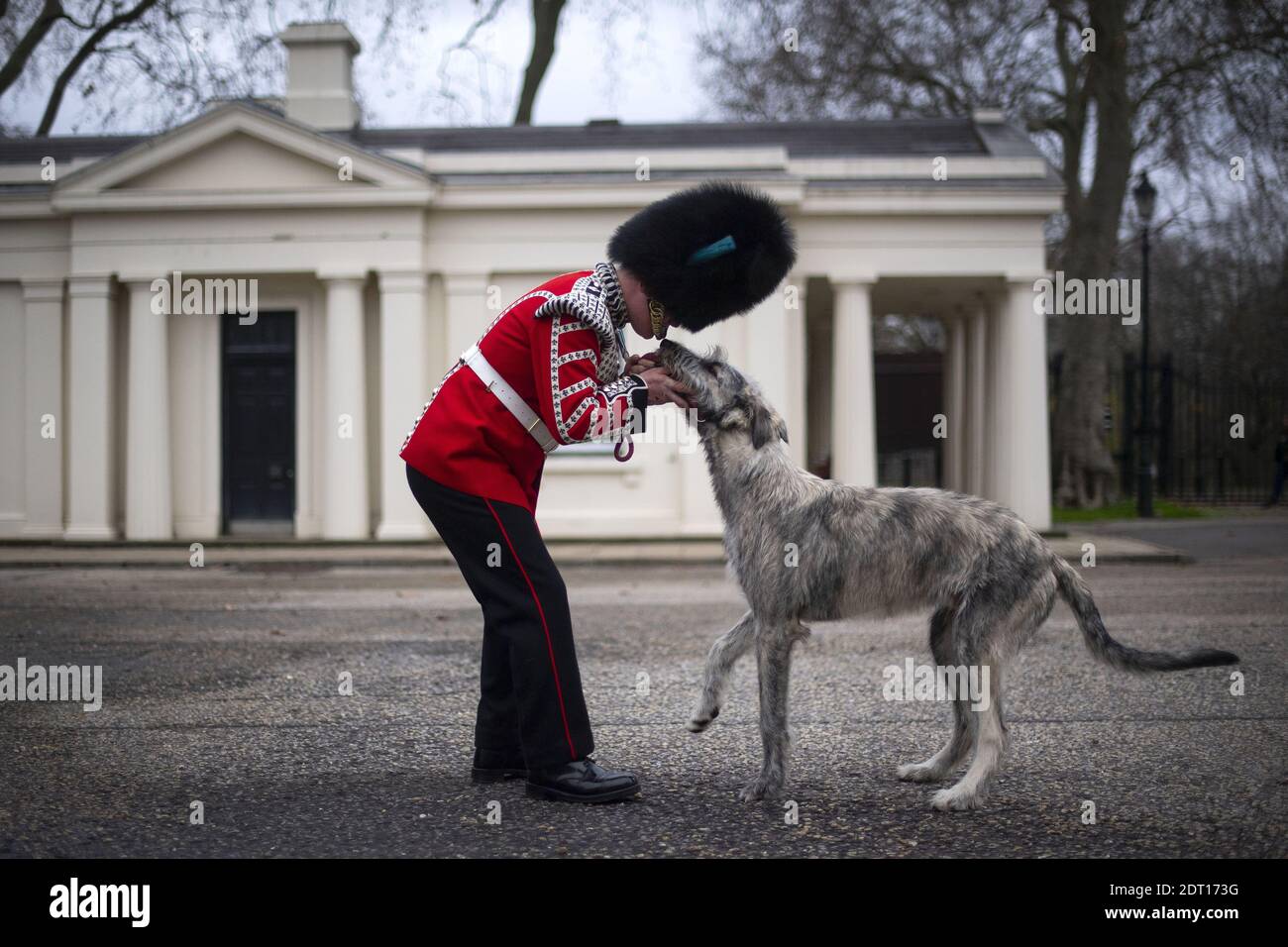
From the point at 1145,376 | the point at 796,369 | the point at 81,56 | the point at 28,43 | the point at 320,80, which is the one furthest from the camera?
the point at 81,56

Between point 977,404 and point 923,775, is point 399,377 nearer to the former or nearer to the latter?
point 977,404

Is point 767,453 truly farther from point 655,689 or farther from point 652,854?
point 655,689

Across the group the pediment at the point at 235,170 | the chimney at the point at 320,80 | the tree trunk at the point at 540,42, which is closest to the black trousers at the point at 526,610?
the pediment at the point at 235,170

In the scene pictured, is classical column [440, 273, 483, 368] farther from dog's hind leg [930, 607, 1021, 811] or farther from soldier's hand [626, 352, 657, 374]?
dog's hind leg [930, 607, 1021, 811]

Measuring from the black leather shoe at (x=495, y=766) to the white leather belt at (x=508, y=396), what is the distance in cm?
132

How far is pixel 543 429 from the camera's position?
4.90m

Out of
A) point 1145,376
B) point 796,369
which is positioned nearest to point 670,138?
point 796,369

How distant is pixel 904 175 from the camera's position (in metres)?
22.6

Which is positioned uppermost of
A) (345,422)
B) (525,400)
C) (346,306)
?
(346,306)

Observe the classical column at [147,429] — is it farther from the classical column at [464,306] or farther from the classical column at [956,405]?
the classical column at [956,405]

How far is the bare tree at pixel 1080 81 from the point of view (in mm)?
26375

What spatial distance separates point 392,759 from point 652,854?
1.84m

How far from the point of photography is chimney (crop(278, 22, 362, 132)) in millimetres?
24859

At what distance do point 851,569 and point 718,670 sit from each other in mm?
644
